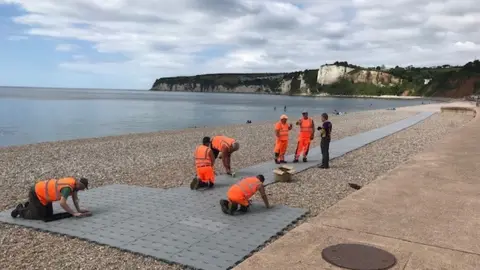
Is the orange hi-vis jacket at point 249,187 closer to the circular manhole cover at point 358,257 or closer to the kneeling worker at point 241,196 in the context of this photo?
the kneeling worker at point 241,196

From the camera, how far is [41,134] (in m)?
34.6

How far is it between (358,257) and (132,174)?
7.80 meters

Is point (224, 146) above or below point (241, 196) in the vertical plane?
above

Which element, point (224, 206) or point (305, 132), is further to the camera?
point (305, 132)

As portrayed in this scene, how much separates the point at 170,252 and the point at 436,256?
3.00 m

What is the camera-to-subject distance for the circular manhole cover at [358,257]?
4503mm

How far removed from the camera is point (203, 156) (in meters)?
8.95

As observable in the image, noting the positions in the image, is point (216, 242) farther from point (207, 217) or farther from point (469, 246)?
point (469, 246)

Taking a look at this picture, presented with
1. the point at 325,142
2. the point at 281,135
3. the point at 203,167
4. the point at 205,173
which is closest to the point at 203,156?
the point at 203,167

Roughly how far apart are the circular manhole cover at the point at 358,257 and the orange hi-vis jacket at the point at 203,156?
14.3 feet

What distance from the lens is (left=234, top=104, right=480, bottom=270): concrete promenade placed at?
467 centimetres

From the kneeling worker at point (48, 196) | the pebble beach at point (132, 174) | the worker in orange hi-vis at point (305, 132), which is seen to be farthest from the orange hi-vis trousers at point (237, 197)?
the worker in orange hi-vis at point (305, 132)

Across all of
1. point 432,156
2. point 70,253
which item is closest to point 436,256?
point 70,253

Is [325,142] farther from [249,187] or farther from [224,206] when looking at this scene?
[224,206]
